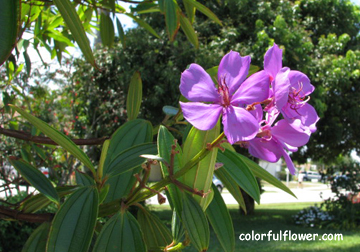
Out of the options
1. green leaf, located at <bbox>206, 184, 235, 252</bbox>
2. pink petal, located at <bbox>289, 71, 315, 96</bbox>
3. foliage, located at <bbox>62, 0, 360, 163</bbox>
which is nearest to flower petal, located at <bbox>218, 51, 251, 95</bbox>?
pink petal, located at <bbox>289, 71, 315, 96</bbox>

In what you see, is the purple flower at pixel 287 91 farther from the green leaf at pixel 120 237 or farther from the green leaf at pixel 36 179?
the green leaf at pixel 36 179

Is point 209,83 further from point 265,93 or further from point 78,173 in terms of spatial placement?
point 78,173

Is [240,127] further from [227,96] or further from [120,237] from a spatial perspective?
[120,237]

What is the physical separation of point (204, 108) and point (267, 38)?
20.4 feet

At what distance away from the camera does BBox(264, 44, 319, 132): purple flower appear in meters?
0.52

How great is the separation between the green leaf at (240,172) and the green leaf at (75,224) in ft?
0.71

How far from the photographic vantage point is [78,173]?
0.84 metres

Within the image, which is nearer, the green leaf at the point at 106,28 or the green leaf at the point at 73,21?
the green leaf at the point at 73,21

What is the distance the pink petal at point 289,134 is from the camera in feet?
1.82

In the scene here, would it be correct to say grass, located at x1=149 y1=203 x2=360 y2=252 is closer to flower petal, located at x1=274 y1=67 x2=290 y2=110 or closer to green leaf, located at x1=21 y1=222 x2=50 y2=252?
green leaf, located at x1=21 y1=222 x2=50 y2=252

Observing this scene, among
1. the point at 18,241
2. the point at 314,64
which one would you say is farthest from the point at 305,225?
the point at 18,241

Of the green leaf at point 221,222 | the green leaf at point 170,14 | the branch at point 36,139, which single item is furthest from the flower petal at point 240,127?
the green leaf at point 170,14

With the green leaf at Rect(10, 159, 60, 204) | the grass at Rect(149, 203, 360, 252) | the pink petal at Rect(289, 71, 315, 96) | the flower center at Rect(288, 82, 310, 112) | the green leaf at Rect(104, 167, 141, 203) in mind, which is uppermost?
the pink petal at Rect(289, 71, 315, 96)

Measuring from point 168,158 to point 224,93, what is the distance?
142mm
